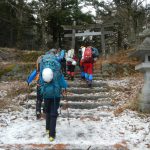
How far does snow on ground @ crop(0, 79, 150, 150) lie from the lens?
620 centimetres

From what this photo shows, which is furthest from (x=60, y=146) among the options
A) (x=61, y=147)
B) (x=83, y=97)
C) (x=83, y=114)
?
(x=83, y=97)

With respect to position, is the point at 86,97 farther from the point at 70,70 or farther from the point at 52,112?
the point at 52,112

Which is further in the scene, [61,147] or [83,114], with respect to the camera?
[83,114]

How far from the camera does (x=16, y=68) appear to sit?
47.5 ft

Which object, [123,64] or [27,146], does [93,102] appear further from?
[123,64]

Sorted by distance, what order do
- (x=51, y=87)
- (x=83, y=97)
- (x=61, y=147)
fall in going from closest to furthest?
(x=61, y=147)
(x=51, y=87)
(x=83, y=97)

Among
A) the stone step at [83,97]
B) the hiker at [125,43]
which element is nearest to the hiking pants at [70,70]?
the stone step at [83,97]

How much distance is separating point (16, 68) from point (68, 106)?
578 centimetres

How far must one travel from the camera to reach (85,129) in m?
7.01

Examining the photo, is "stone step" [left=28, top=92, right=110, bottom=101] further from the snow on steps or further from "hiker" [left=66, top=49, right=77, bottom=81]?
the snow on steps

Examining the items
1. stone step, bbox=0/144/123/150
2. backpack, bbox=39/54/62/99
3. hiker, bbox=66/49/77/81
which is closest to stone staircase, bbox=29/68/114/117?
hiker, bbox=66/49/77/81

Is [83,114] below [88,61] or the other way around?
below

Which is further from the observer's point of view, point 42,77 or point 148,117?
point 148,117

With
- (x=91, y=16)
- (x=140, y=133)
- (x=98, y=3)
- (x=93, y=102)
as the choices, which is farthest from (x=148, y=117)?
(x=91, y=16)
